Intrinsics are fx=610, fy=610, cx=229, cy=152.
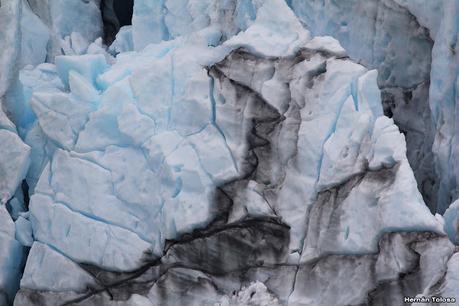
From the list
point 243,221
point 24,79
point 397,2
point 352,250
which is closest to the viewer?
point 352,250

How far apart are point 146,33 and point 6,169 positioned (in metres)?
2.47

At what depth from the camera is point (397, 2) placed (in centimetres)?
561

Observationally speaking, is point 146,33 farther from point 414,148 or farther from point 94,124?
point 414,148

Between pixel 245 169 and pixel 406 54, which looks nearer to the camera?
pixel 245 169

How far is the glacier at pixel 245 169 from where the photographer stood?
4363 mm

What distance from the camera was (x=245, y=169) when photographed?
477cm

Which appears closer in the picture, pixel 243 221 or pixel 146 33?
pixel 243 221

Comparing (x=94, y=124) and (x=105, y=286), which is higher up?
(x=94, y=124)

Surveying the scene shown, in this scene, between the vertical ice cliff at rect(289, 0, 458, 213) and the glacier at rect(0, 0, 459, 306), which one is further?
the vertical ice cliff at rect(289, 0, 458, 213)

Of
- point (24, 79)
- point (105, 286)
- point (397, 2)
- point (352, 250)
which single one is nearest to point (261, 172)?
point (352, 250)

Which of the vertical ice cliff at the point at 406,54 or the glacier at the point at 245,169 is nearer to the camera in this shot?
the glacier at the point at 245,169

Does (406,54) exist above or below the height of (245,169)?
above

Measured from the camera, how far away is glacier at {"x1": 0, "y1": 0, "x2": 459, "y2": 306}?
14.3 ft

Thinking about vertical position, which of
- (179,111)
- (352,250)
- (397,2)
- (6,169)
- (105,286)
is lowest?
(105,286)
